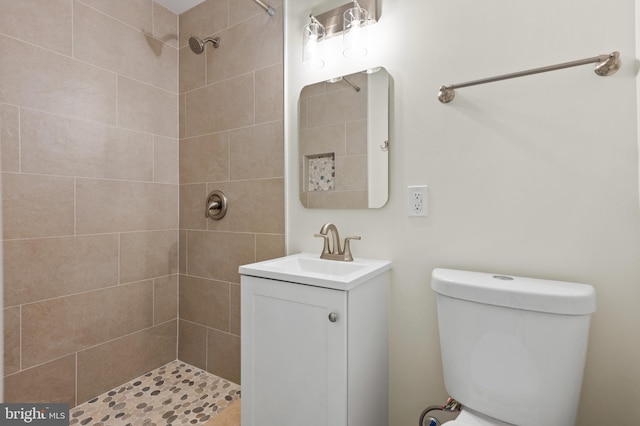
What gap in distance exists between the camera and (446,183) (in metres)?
1.26

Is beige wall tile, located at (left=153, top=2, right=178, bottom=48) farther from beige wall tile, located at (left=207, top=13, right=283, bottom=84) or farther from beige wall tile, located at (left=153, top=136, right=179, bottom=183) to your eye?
beige wall tile, located at (left=153, top=136, right=179, bottom=183)

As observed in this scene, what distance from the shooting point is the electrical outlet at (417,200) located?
1.29 meters

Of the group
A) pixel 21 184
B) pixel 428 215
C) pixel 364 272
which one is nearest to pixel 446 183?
pixel 428 215

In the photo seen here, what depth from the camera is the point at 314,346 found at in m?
1.11

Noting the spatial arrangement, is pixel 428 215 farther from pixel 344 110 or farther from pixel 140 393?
pixel 140 393

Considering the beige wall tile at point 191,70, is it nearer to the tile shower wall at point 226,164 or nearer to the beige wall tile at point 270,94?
the tile shower wall at point 226,164

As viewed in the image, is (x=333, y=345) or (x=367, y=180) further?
(x=367, y=180)

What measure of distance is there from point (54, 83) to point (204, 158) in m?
0.76

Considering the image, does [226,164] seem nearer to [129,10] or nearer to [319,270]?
[319,270]

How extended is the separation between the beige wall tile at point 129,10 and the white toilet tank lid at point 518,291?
2095 mm

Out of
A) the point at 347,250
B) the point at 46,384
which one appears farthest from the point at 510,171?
the point at 46,384

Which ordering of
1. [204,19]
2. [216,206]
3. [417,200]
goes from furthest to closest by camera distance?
[204,19]
[216,206]
[417,200]

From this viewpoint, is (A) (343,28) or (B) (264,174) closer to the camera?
(A) (343,28)

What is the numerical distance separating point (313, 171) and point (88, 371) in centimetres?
157
